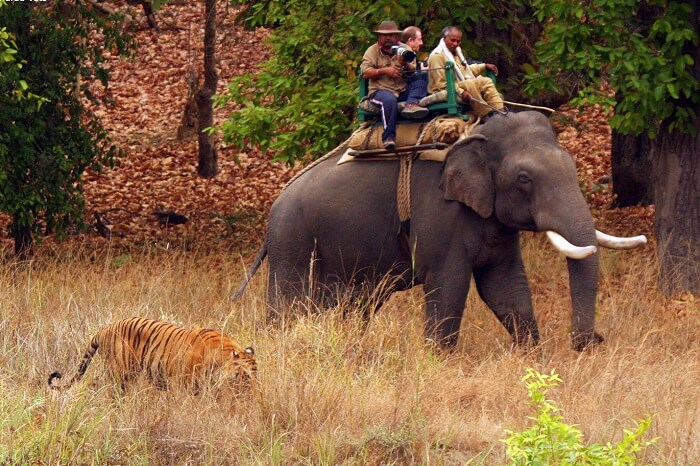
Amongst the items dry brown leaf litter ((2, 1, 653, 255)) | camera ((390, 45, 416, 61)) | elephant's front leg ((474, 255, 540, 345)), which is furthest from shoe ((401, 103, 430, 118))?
dry brown leaf litter ((2, 1, 653, 255))

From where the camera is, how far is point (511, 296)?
10.3m

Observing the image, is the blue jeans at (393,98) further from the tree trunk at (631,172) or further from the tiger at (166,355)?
the tree trunk at (631,172)

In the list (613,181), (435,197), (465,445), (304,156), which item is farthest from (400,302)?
(613,181)

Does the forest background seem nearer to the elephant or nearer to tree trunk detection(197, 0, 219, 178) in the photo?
the elephant

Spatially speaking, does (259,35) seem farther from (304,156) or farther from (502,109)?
(502,109)

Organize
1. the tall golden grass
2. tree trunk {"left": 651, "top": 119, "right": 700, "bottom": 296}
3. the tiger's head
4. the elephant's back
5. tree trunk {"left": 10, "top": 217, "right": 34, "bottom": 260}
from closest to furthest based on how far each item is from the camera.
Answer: the tall golden grass → the tiger's head → the elephant's back → tree trunk {"left": 651, "top": 119, "right": 700, "bottom": 296} → tree trunk {"left": 10, "top": 217, "right": 34, "bottom": 260}

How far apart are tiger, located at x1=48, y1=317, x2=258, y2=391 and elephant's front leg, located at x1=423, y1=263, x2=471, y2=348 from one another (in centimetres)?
A: 230

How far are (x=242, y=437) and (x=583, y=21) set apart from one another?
24.9 feet

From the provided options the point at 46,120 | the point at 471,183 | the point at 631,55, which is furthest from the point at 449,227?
the point at 46,120

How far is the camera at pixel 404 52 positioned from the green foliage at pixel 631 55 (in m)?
2.10

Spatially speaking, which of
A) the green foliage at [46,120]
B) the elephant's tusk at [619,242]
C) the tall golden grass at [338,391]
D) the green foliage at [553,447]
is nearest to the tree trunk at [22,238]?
the green foliage at [46,120]

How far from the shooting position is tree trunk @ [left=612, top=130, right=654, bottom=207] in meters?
18.3

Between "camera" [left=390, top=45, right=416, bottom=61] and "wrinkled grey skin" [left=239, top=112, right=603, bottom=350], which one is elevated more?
"camera" [left=390, top=45, right=416, bottom=61]

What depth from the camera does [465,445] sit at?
727 cm
